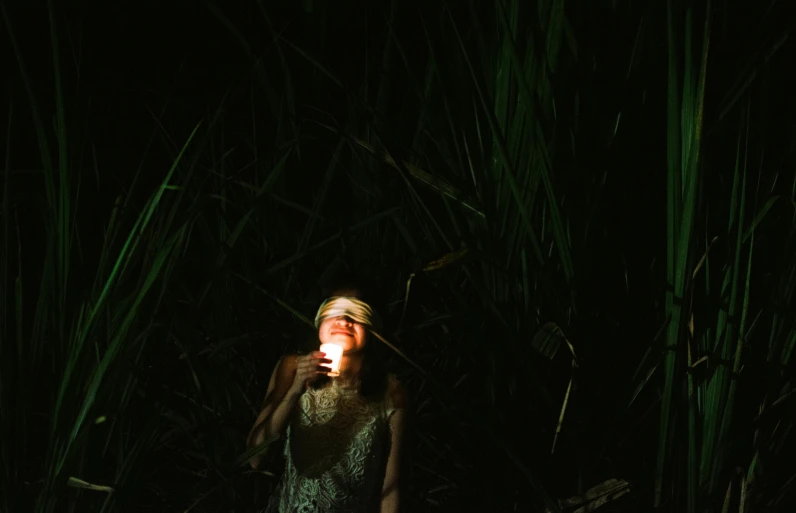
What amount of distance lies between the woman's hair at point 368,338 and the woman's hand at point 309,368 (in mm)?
77

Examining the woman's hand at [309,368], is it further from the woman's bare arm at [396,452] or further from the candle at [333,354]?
the woman's bare arm at [396,452]

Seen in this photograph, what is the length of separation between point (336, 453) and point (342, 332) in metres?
0.26

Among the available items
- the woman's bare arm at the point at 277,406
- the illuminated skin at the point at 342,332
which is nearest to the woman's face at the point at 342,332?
the illuminated skin at the point at 342,332

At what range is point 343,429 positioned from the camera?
72.2 inches

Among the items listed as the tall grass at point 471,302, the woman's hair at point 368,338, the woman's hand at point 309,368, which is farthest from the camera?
the woman's hair at point 368,338

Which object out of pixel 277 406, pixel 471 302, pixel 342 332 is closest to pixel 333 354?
pixel 342 332

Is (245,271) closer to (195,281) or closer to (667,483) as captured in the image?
(195,281)

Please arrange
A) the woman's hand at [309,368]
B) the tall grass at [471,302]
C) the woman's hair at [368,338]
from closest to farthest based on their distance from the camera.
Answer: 1. the tall grass at [471,302]
2. the woman's hand at [309,368]
3. the woman's hair at [368,338]

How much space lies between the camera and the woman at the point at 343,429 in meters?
1.79

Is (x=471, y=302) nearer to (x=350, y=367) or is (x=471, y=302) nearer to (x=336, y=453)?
(x=350, y=367)

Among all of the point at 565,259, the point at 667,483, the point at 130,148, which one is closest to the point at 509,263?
the point at 565,259

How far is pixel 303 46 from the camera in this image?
192 centimetres

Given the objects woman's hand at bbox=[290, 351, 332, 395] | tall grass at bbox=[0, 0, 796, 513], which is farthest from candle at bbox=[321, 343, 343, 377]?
tall grass at bbox=[0, 0, 796, 513]

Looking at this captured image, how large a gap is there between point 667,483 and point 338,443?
64 centimetres
